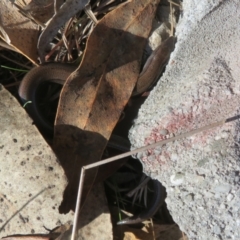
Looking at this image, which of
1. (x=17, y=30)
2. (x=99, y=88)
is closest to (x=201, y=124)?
(x=99, y=88)

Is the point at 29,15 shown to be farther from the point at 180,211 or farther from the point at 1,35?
the point at 180,211

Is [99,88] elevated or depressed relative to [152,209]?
elevated

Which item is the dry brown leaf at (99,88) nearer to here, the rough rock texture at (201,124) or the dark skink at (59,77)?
the dark skink at (59,77)

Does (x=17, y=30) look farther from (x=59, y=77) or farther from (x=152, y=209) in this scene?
(x=152, y=209)

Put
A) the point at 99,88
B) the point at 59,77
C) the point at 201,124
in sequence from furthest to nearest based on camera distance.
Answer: the point at 59,77, the point at 99,88, the point at 201,124

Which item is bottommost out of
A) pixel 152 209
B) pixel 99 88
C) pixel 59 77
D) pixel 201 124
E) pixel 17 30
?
pixel 152 209

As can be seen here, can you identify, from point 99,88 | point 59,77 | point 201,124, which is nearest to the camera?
point 201,124

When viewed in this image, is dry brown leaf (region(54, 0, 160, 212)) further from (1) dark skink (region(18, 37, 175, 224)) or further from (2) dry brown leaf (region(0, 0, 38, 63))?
(2) dry brown leaf (region(0, 0, 38, 63))

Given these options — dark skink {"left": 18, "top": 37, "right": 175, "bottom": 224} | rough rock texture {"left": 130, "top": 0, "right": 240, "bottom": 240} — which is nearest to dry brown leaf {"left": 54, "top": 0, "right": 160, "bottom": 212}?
dark skink {"left": 18, "top": 37, "right": 175, "bottom": 224}
